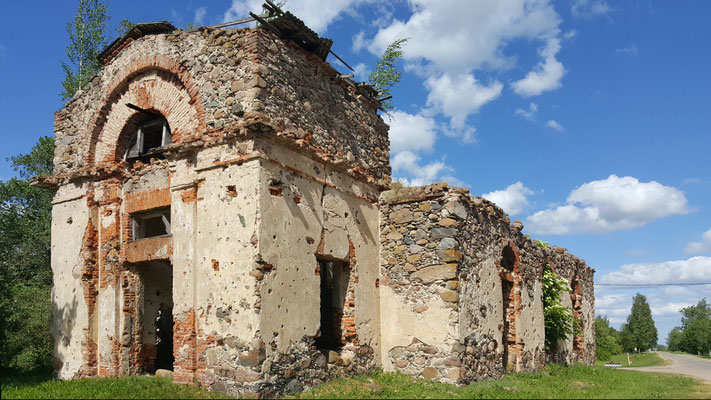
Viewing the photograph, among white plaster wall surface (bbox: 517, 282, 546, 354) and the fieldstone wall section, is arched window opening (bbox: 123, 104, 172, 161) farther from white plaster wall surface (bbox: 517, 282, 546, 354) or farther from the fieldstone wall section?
white plaster wall surface (bbox: 517, 282, 546, 354)

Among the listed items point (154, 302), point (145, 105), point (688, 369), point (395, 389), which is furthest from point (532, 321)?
point (688, 369)

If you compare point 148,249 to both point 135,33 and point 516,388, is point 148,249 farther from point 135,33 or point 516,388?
point 516,388

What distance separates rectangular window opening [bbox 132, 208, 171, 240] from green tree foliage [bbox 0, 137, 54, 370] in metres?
4.89

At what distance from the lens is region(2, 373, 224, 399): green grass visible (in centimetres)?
799

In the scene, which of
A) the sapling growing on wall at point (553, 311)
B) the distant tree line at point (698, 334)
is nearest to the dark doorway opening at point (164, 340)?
the sapling growing on wall at point (553, 311)

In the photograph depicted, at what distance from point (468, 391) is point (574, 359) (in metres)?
9.93

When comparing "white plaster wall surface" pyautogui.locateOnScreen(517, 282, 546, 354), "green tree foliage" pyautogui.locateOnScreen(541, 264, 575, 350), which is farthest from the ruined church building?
"green tree foliage" pyautogui.locateOnScreen(541, 264, 575, 350)

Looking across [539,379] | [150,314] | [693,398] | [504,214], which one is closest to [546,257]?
[504,214]

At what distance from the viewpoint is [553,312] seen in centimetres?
1539

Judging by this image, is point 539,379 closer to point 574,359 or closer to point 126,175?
point 574,359

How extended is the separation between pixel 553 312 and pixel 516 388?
5.95 m

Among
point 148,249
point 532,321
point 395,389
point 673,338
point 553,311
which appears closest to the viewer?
point 395,389

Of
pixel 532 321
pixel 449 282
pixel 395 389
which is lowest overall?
pixel 395 389

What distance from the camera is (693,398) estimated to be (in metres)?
9.22
